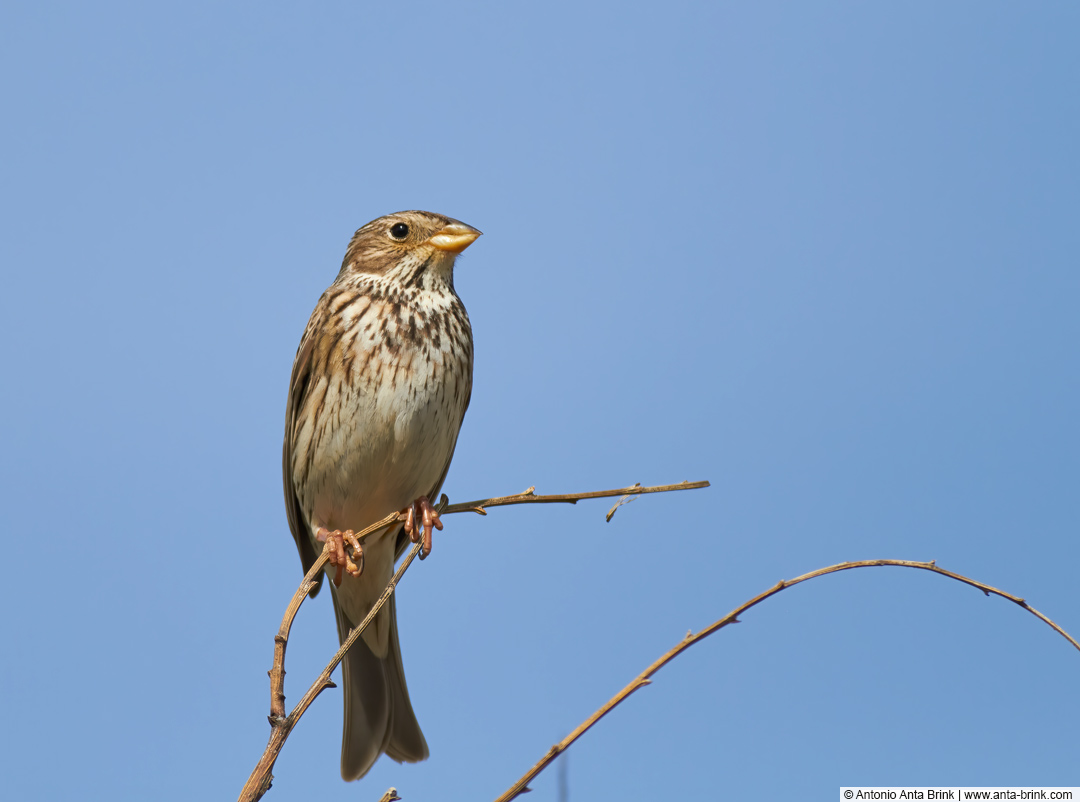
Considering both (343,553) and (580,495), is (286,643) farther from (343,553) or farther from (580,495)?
(343,553)

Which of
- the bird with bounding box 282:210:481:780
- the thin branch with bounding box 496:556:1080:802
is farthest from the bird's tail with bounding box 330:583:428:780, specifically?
the thin branch with bounding box 496:556:1080:802

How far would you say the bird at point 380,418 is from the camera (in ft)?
16.5

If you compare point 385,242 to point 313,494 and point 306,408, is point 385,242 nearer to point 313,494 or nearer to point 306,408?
point 306,408

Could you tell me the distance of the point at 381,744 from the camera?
529 cm

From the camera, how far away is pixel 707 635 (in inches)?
92.1

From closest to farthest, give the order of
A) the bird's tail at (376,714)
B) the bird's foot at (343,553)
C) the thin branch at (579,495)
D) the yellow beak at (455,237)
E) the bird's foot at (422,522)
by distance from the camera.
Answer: the thin branch at (579,495), the bird's foot at (343,553), the bird's foot at (422,522), the bird's tail at (376,714), the yellow beak at (455,237)

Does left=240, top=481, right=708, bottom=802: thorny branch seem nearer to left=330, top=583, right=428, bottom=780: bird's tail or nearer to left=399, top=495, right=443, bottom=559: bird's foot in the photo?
left=399, top=495, right=443, bottom=559: bird's foot

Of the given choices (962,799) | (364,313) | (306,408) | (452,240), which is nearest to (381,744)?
(306,408)

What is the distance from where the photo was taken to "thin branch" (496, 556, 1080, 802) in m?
2.14

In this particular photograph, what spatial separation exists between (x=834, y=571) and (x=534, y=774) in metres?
0.79

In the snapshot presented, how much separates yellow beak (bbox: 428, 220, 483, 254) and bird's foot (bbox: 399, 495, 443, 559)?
4.24ft

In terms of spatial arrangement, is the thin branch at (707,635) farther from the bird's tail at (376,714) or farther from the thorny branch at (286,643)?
the bird's tail at (376,714)

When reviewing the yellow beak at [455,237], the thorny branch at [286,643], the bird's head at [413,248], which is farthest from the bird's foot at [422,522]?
the thorny branch at [286,643]

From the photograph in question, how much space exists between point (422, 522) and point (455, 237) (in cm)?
146
